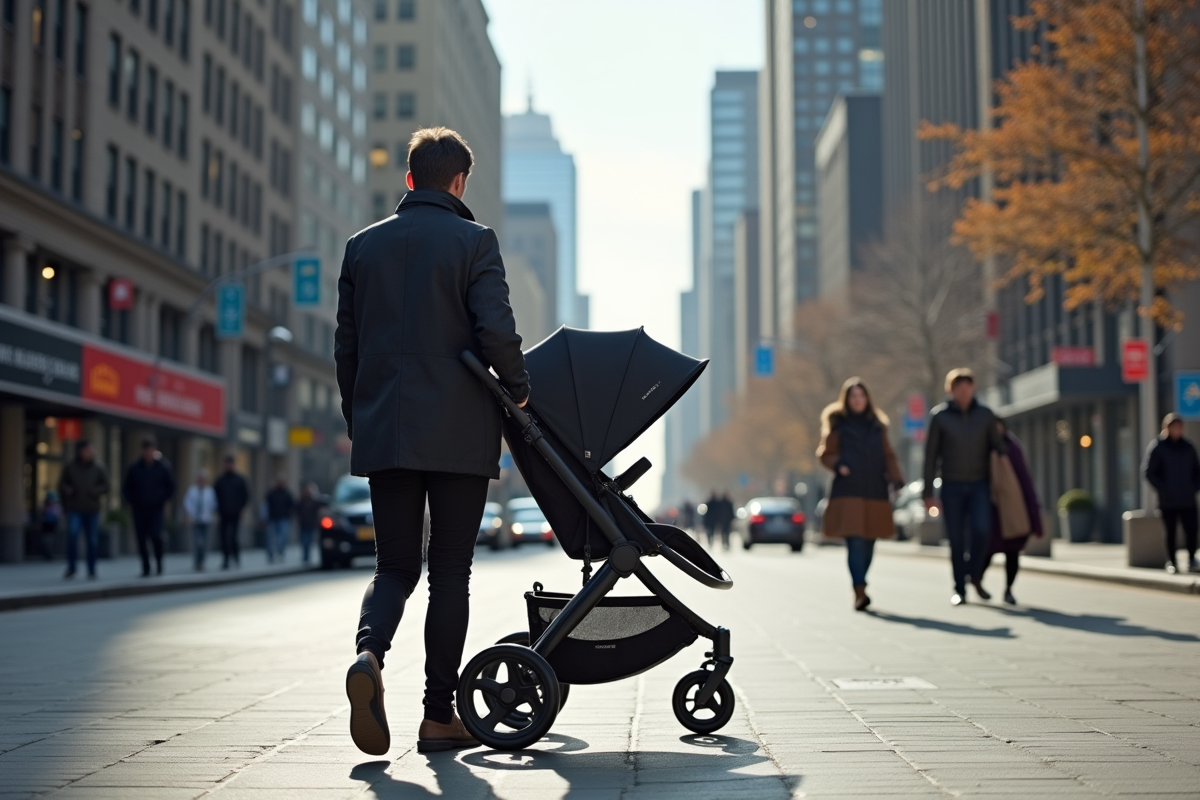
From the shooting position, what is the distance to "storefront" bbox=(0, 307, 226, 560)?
2894 cm

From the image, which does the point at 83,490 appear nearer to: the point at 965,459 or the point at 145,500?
the point at 145,500

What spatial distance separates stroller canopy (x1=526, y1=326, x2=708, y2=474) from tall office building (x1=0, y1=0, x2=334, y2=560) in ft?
76.7

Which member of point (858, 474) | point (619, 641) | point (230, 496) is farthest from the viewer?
point (230, 496)

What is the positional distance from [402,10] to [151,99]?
191 feet

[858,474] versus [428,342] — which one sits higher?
[428,342]

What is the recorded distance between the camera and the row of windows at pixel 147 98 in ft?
126

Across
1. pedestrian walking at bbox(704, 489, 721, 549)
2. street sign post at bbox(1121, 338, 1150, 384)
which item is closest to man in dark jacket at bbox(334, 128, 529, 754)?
street sign post at bbox(1121, 338, 1150, 384)

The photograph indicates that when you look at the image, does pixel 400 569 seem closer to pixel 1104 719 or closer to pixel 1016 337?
pixel 1104 719

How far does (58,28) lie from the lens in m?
34.4

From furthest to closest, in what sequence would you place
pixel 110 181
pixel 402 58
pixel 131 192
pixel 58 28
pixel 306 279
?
1. pixel 402 58
2. pixel 131 192
3. pixel 306 279
4. pixel 110 181
5. pixel 58 28

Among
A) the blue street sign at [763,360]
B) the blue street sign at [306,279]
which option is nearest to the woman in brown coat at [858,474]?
the blue street sign at [306,279]

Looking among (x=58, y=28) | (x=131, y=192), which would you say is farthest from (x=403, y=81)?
(x=58, y=28)

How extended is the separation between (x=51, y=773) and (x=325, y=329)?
65547mm

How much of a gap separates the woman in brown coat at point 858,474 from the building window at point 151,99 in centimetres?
3133
